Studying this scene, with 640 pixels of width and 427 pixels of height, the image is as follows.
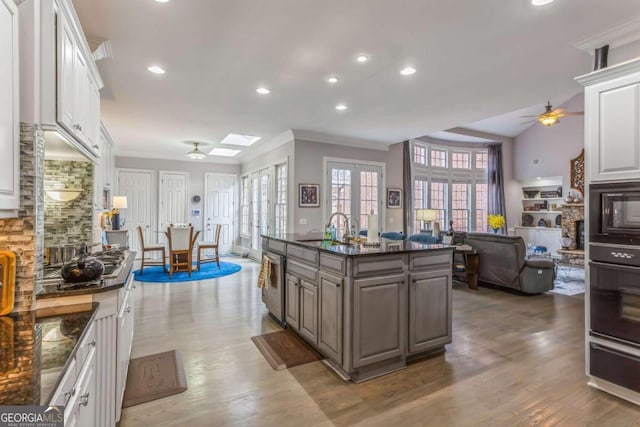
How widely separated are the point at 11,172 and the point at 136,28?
1.87 metres

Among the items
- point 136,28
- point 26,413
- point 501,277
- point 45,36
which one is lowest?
point 501,277

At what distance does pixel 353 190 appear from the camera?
22.6ft

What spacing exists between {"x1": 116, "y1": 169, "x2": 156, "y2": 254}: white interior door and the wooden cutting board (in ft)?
24.1

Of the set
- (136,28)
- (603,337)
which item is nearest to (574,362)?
(603,337)

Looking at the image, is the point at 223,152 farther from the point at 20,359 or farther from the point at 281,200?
the point at 20,359

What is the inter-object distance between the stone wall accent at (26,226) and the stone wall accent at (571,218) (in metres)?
9.45

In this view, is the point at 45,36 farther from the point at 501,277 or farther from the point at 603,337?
the point at 501,277

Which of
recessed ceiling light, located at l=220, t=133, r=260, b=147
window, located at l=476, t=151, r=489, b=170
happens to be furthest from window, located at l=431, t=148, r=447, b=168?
recessed ceiling light, located at l=220, t=133, r=260, b=147

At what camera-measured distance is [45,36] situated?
5.20 ft

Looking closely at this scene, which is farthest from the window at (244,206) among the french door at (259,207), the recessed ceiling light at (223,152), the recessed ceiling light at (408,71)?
the recessed ceiling light at (408,71)

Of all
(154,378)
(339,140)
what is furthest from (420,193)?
(154,378)

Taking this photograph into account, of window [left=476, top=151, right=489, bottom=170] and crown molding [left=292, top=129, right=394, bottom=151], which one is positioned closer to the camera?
crown molding [left=292, top=129, right=394, bottom=151]

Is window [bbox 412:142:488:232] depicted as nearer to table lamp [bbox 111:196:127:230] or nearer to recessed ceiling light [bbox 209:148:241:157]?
recessed ceiling light [bbox 209:148:241:157]

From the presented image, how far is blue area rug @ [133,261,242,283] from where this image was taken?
6059 millimetres
